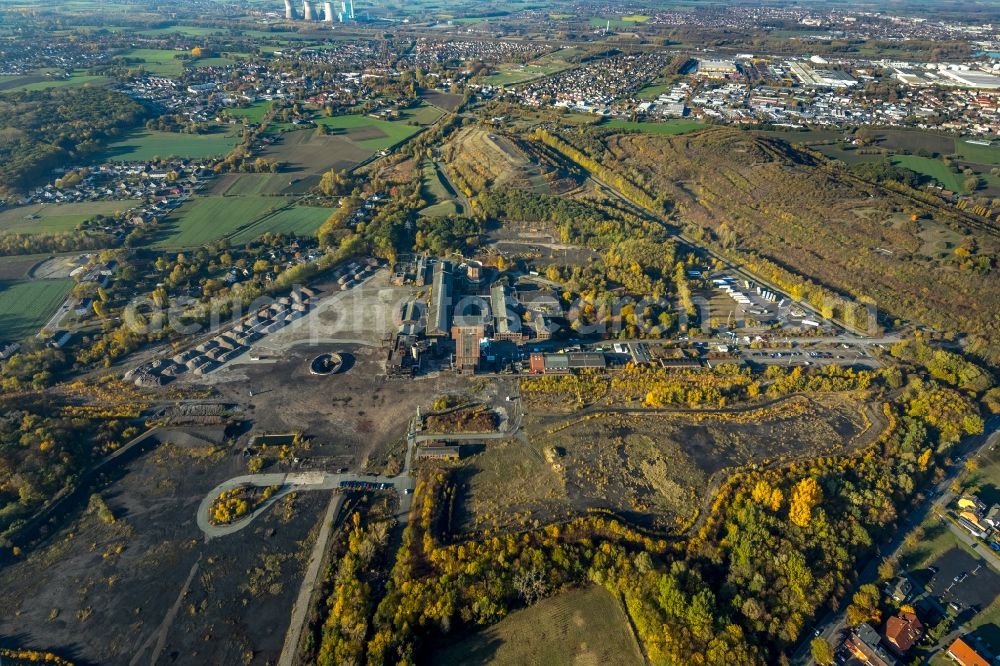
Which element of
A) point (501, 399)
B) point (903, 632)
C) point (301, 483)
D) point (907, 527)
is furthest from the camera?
point (501, 399)

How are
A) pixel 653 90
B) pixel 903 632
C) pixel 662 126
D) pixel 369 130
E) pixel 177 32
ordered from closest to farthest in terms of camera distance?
pixel 903 632 < pixel 662 126 < pixel 369 130 < pixel 653 90 < pixel 177 32

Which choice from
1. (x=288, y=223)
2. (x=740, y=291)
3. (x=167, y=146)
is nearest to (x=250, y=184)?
(x=288, y=223)

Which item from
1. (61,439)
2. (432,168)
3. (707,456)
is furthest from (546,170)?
(61,439)

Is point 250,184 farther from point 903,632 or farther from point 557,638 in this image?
point 903,632

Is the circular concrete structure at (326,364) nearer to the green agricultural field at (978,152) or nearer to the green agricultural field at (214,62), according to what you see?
the green agricultural field at (978,152)

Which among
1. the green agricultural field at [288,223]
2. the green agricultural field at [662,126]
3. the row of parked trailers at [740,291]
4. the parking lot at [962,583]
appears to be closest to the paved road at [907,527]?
the parking lot at [962,583]

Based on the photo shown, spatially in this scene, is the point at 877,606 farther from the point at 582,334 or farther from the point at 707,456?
the point at 582,334
